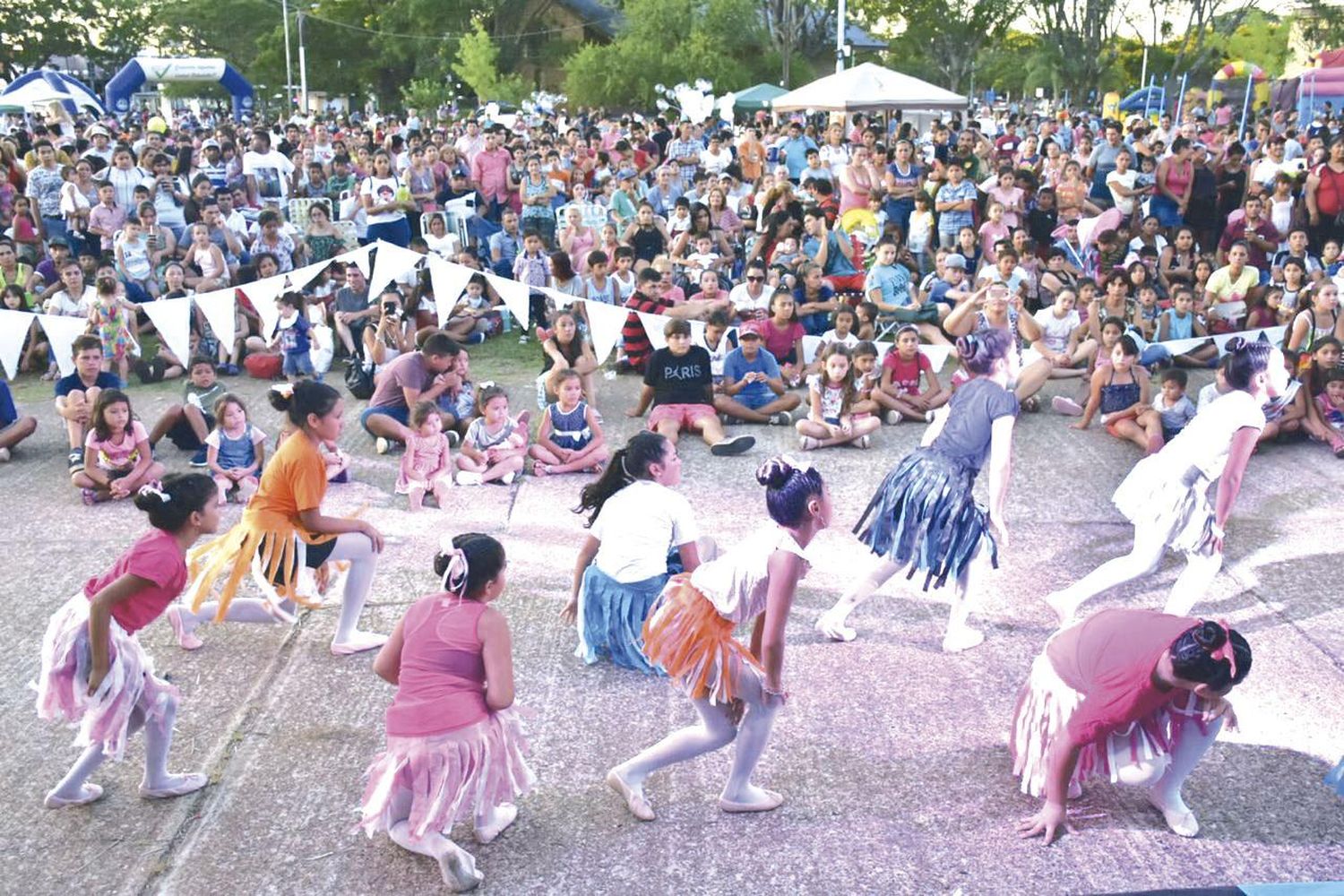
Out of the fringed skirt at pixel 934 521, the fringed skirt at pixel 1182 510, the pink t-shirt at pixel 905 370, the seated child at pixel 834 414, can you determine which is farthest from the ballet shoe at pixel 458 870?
the pink t-shirt at pixel 905 370

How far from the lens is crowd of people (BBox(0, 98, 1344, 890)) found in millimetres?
3855

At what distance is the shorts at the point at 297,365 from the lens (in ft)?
34.4

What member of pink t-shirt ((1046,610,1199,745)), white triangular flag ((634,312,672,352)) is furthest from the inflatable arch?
pink t-shirt ((1046,610,1199,745))

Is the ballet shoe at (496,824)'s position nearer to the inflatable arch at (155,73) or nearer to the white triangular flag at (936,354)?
the white triangular flag at (936,354)

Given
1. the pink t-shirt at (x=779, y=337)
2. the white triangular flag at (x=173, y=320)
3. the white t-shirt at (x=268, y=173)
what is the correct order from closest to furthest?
1. the pink t-shirt at (x=779, y=337)
2. the white triangular flag at (x=173, y=320)
3. the white t-shirt at (x=268, y=173)

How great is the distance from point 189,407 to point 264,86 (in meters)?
49.5

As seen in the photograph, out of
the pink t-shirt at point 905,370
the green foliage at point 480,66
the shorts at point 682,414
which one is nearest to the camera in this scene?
the shorts at point 682,414

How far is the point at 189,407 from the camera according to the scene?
28.0ft

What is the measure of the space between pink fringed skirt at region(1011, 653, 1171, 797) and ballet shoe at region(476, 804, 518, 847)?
172 cm

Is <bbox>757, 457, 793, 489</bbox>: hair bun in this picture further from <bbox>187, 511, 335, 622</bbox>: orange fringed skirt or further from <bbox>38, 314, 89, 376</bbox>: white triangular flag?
<bbox>38, 314, 89, 376</bbox>: white triangular flag

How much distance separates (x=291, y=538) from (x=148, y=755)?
1088mm

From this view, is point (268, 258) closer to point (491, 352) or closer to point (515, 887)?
point (491, 352)

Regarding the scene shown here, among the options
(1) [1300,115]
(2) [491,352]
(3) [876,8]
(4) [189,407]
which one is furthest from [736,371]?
(3) [876,8]

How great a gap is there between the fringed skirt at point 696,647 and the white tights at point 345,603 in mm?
1720
